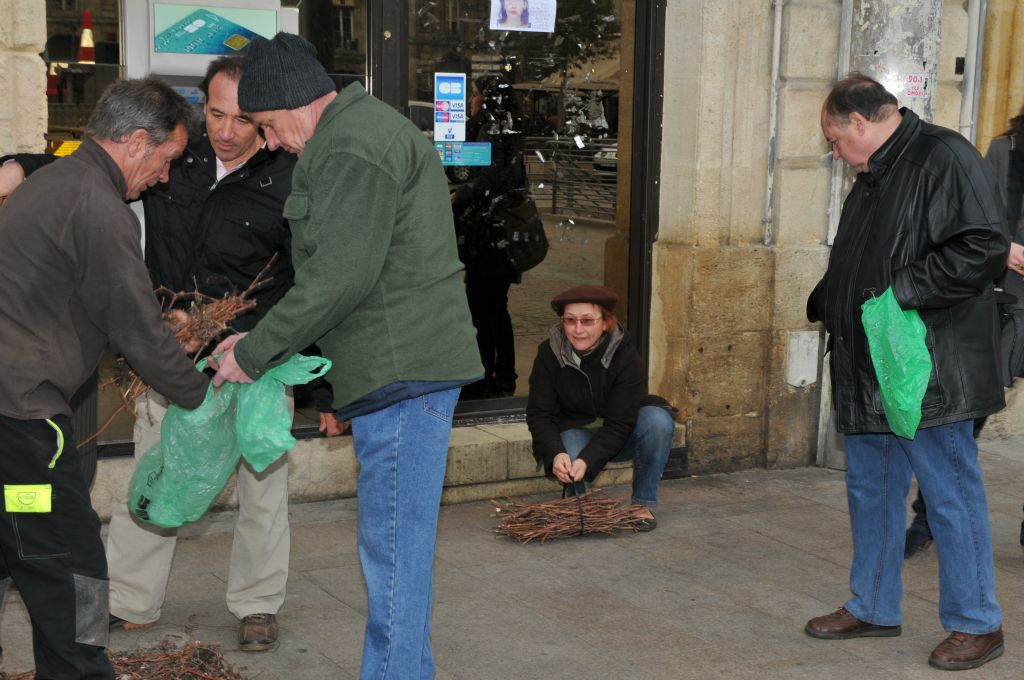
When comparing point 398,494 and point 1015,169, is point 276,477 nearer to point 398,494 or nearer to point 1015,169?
point 398,494

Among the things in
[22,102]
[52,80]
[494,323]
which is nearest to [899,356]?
[494,323]

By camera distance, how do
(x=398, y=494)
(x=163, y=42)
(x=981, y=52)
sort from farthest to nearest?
1. (x=981, y=52)
2. (x=163, y=42)
3. (x=398, y=494)

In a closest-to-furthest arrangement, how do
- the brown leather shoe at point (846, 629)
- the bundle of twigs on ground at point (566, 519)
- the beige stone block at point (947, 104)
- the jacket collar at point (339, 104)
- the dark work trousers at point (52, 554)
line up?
1. the dark work trousers at point (52, 554)
2. the jacket collar at point (339, 104)
3. the brown leather shoe at point (846, 629)
4. the bundle of twigs on ground at point (566, 519)
5. the beige stone block at point (947, 104)

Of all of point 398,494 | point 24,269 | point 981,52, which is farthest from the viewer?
point 981,52

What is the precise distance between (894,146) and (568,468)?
2035 millimetres

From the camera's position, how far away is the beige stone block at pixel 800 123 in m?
6.77

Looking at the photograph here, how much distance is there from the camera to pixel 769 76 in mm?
6773

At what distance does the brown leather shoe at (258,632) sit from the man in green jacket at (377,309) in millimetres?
996

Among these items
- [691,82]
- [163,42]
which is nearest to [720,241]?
[691,82]

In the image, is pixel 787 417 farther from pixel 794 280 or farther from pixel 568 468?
pixel 568 468

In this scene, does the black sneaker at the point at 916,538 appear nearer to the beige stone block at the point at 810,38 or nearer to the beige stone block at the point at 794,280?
the beige stone block at the point at 794,280

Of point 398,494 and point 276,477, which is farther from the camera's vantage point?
point 276,477

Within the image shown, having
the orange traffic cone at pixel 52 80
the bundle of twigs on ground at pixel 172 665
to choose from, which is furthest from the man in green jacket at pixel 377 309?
the orange traffic cone at pixel 52 80

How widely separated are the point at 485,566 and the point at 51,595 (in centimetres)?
239
